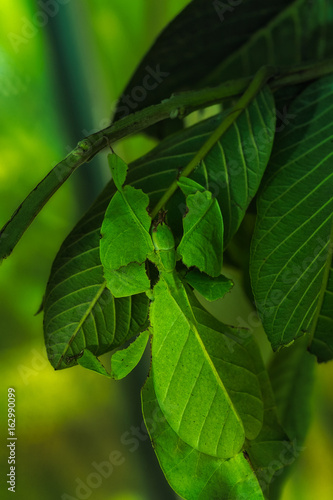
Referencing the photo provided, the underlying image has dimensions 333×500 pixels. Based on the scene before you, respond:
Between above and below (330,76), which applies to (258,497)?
below

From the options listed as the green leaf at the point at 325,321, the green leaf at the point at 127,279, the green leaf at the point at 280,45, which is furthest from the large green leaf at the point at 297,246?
the green leaf at the point at 280,45

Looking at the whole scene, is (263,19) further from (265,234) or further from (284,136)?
(265,234)

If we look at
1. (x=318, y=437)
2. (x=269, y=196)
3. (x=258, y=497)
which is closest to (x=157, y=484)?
(x=318, y=437)

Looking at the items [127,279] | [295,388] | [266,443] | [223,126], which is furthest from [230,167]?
[295,388]

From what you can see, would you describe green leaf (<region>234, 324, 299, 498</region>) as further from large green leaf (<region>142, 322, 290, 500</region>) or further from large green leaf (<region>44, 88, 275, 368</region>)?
large green leaf (<region>44, 88, 275, 368</region>)

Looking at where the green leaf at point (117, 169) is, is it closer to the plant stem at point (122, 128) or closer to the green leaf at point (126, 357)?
the plant stem at point (122, 128)

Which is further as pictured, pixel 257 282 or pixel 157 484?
pixel 157 484
